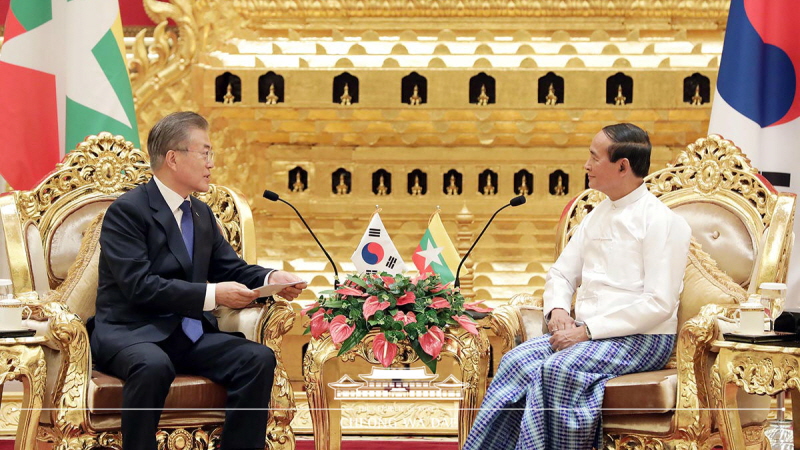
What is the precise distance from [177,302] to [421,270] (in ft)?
3.02

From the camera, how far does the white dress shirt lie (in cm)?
345

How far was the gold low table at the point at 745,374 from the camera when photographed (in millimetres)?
3107

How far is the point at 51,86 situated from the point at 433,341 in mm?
2462

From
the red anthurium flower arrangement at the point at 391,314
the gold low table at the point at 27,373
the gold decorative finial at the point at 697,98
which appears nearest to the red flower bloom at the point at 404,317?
the red anthurium flower arrangement at the point at 391,314

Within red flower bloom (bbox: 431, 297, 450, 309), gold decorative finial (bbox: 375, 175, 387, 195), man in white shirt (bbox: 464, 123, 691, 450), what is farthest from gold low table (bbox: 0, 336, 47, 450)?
gold decorative finial (bbox: 375, 175, 387, 195)

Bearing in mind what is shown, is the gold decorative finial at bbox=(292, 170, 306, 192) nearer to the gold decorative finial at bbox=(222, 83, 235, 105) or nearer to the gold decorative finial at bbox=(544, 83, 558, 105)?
the gold decorative finial at bbox=(222, 83, 235, 105)

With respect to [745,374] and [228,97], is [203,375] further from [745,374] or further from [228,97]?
[228,97]

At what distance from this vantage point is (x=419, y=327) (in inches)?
135

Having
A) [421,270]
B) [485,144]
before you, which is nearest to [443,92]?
[485,144]

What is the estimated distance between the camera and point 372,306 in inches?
135

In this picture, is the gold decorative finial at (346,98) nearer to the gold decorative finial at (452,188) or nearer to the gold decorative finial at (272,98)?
the gold decorative finial at (272,98)

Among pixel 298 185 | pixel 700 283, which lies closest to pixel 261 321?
pixel 700 283

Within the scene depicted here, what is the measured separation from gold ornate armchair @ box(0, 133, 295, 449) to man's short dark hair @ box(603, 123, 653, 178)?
Result: 1217 mm

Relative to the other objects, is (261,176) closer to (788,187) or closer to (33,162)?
(33,162)
